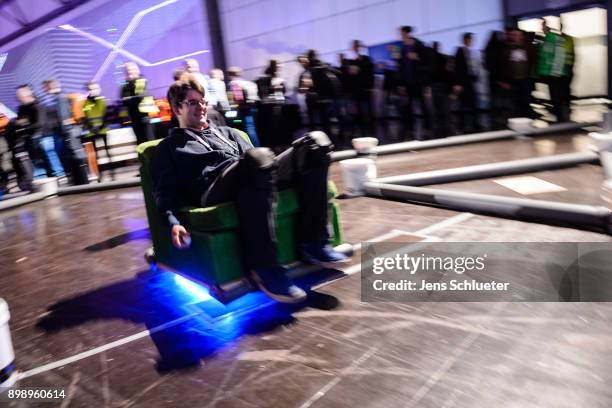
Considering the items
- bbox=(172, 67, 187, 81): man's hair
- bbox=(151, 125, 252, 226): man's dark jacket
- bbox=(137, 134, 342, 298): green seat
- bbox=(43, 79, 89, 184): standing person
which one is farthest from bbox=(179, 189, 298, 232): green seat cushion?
bbox=(43, 79, 89, 184): standing person

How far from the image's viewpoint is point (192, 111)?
8.43ft

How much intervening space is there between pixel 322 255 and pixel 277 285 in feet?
1.29

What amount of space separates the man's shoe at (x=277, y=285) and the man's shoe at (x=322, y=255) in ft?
0.94

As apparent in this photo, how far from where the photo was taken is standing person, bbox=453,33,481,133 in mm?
7310

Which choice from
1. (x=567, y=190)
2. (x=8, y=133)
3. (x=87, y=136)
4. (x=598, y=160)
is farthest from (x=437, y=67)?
(x=8, y=133)

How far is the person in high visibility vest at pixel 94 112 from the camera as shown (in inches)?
282

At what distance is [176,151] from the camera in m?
2.50

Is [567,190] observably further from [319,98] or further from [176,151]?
[319,98]

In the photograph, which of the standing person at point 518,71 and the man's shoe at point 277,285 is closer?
the man's shoe at point 277,285

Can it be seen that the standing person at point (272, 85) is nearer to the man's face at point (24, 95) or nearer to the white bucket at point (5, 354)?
the man's face at point (24, 95)

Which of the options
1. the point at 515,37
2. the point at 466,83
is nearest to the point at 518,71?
the point at 515,37

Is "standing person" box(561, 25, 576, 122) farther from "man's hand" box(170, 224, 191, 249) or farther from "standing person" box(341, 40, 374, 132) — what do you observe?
"man's hand" box(170, 224, 191, 249)

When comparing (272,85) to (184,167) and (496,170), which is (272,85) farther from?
(184,167)

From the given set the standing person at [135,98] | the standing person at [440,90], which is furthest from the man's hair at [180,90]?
the standing person at [440,90]
